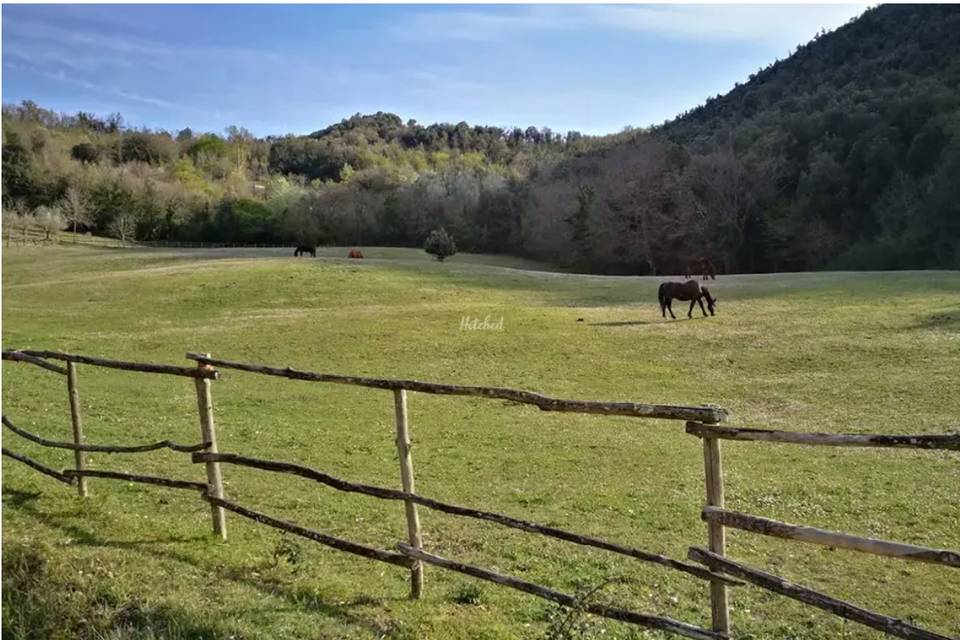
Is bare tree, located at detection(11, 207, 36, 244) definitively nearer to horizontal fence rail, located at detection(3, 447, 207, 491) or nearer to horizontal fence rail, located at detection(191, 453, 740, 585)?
horizontal fence rail, located at detection(3, 447, 207, 491)

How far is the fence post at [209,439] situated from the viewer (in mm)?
7039

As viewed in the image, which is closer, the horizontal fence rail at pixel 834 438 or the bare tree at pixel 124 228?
the horizontal fence rail at pixel 834 438

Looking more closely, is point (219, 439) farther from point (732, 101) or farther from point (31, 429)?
point (732, 101)

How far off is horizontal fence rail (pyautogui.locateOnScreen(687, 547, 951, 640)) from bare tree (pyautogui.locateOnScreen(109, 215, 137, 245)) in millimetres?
94929

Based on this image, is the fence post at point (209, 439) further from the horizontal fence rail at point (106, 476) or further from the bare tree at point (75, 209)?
the bare tree at point (75, 209)

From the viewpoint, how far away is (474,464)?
468 inches

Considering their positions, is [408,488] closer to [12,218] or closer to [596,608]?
[596,608]

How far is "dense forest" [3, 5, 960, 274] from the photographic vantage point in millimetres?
65625

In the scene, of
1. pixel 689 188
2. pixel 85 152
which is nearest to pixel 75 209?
pixel 85 152

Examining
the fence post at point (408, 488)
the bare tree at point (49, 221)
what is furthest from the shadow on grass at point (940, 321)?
the bare tree at point (49, 221)

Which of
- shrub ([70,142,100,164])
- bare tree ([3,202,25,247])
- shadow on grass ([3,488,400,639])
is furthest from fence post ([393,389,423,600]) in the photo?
shrub ([70,142,100,164])

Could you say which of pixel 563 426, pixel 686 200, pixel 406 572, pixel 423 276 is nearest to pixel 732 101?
pixel 686 200

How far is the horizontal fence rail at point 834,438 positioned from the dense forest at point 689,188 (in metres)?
61.4

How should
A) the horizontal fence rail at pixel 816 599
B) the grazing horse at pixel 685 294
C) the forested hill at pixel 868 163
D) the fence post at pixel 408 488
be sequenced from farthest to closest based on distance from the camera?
1. the forested hill at pixel 868 163
2. the grazing horse at pixel 685 294
3. the fence post at pixel 408 488
4. the horizontal fence rail at pixel 816 599
